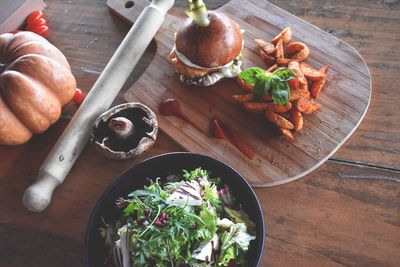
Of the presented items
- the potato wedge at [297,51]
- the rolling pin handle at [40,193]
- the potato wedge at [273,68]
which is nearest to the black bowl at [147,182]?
the rolling pin handle at [40,193]

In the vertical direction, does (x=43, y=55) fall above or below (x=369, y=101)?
below

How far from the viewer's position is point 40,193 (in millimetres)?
1416

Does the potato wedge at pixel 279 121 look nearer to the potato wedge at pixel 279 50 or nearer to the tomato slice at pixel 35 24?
the potato wedge at pixel 279 50

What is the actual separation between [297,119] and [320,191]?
27cm

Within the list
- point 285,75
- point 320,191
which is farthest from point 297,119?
point 320,191

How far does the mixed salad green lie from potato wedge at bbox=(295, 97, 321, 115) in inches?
18.4

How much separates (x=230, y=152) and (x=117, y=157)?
0.41 meters

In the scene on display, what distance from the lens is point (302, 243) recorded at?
4.30ft

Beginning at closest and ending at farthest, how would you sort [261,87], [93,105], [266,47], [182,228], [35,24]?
[182,228] → [261,87] → [93,105] → [266,47] → [35,24]

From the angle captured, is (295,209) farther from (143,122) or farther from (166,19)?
(166,19)

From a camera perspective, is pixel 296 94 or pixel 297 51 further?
pixel 297 51

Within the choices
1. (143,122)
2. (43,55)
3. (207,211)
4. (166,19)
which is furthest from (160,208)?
(166,19)

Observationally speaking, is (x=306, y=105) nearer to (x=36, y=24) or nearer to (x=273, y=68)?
(x=273, y=68)

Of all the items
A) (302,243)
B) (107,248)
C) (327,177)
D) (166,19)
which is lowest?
(107,248)
